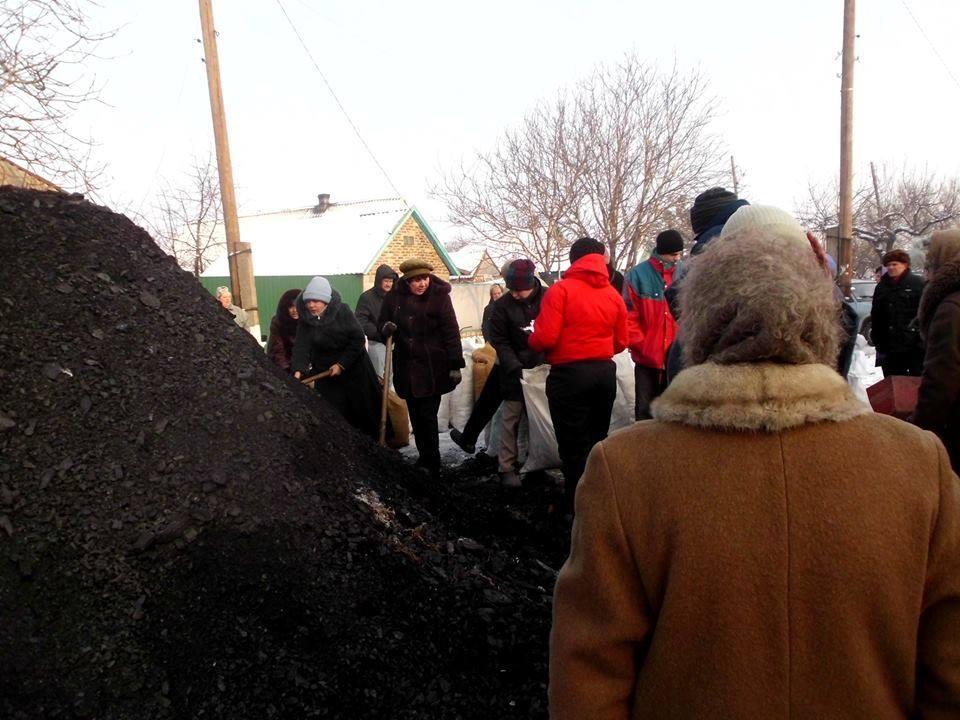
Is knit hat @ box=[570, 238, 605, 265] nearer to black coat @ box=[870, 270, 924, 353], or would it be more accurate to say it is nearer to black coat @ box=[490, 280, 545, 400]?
black coat @ box=[490, 280, 545, 400]

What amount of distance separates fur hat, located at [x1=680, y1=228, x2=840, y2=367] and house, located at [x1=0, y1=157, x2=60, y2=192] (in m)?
8.57

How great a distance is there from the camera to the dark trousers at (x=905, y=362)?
6475 millimetres

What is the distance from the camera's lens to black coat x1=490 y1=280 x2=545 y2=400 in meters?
5.80

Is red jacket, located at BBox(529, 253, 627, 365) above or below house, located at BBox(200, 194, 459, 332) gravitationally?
below

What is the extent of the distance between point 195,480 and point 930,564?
2.84 meters

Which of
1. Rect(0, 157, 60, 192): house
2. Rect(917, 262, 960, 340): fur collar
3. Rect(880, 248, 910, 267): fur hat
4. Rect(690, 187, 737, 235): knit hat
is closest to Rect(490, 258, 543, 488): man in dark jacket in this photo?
Rect(690, 187, 737, 235): knit hat

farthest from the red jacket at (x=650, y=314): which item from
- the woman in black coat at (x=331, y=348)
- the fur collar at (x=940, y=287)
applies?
the woman in black coat at (x=331, y=348)

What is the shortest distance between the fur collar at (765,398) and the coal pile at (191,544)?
1897 mm

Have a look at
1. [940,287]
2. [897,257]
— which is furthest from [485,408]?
Result: [940,287]

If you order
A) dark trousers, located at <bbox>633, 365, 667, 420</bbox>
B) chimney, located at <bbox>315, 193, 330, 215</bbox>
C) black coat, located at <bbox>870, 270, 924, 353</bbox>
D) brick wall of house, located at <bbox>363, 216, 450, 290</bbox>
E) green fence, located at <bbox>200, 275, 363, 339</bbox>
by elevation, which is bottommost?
dark trousers, located at <bbox>633, 365, 667, 420</bbox>

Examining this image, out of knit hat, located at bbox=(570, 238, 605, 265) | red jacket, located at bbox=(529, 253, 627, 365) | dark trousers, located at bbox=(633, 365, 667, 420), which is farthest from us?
dark trousers, located at bbox=(633, 365, 667, 420)

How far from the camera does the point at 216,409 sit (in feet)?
11.8

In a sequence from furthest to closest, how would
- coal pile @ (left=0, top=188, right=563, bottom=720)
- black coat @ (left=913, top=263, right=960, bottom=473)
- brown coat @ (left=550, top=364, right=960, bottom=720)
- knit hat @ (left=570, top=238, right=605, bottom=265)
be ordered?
knit hat @ (left=570, top=238, right=605, bottom=265) < black coat @ (left=913, top=263, right=960, bottom=473) < coal pile @ (left=0, top=188, right=563, bottom=720) < brown coat @ (left=550, top=364, right=960, bottom=720)

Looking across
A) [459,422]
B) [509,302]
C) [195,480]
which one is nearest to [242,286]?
[459,422]
